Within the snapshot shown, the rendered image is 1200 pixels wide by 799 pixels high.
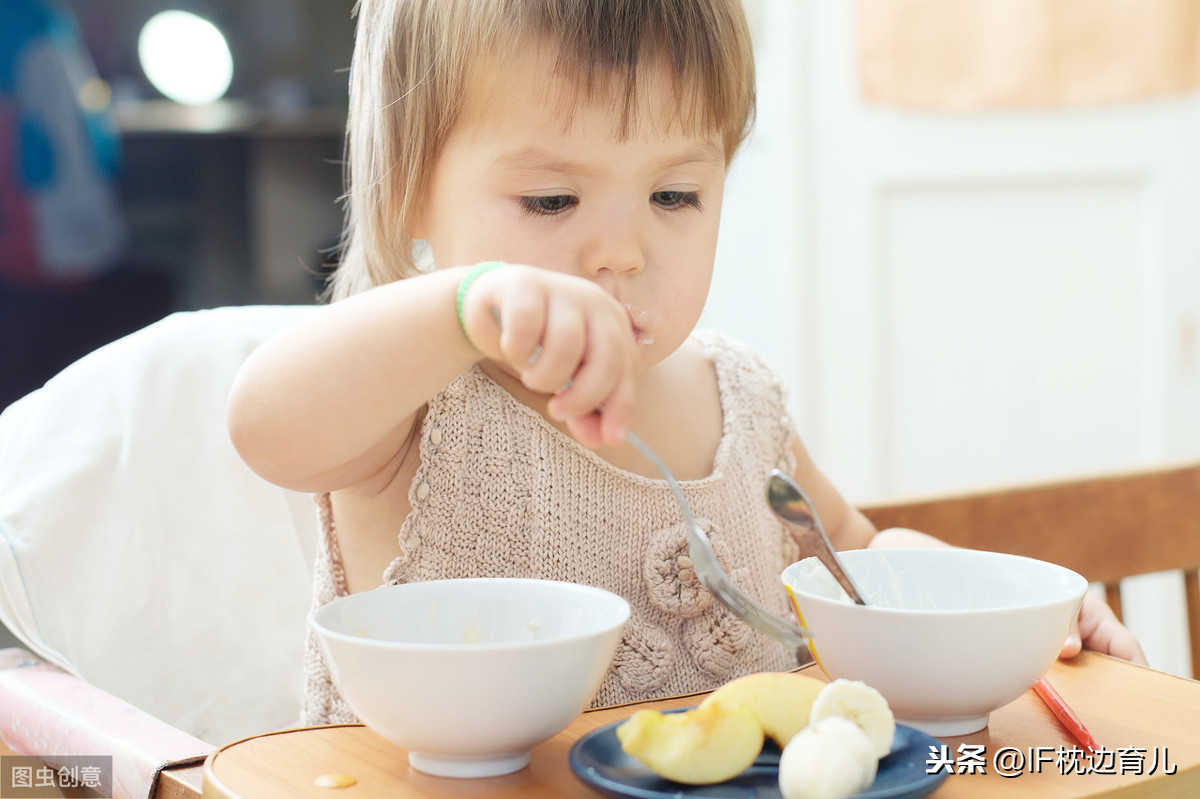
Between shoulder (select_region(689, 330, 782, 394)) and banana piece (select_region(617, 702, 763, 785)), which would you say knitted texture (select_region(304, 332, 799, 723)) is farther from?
banana piece (select_region(617, 702, 763, 785))

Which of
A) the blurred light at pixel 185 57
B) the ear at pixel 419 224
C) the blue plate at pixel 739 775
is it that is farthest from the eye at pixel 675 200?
the blurred light at pixel 185 57

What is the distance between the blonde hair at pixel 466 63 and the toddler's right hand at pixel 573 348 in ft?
0.83

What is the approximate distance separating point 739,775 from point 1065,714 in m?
0.18

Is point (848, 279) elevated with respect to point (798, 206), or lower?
lower

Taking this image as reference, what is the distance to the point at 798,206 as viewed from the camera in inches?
90.0

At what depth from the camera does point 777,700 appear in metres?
0.49

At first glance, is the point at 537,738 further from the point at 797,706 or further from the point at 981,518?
the point at 981,518

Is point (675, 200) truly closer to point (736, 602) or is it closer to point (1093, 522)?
point (736, 602)

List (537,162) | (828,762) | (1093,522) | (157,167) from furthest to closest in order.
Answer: (157,167) → (1093,522) → (537,162) → (828,762)

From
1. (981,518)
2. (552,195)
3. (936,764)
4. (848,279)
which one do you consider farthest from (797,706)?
(848,279)

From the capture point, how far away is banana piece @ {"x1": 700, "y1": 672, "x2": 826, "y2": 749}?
0.49 m

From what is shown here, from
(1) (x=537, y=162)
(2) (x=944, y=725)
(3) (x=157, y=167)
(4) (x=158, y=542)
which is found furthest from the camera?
(3) (x=157, y=167)

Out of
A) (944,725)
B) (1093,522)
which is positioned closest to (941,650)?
(944,725)

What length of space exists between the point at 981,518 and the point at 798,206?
139 centimetres
